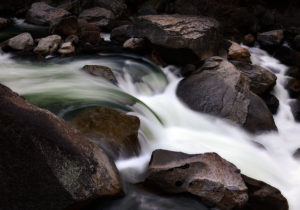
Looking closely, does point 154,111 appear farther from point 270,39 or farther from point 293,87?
point 270,39

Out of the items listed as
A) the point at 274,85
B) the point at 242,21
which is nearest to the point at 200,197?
the point at 274,85

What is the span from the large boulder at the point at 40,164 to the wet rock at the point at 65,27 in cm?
542

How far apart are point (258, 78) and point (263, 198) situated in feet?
12.1

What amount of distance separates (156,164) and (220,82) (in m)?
2.71

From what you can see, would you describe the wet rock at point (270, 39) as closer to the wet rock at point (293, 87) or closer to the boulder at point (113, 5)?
the wet rock at point (293, 87)

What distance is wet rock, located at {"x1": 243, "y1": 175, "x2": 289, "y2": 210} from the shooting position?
11.0 feet

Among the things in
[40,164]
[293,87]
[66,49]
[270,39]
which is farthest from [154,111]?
[270,39]

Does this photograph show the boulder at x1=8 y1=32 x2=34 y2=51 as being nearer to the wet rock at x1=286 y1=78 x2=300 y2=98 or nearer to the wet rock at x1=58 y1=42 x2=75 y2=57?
the wet rock at x1=58 y1=42 x2=75 y2=57

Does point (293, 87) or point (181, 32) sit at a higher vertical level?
point (181, 32)

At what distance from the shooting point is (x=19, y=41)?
6820 mm

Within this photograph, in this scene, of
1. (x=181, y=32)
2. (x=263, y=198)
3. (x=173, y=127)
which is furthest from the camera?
(x=181, y=32)

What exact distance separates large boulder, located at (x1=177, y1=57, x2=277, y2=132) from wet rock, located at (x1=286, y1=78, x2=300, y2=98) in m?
1.85

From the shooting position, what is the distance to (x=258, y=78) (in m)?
6.62

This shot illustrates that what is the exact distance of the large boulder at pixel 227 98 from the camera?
5.35 metres
